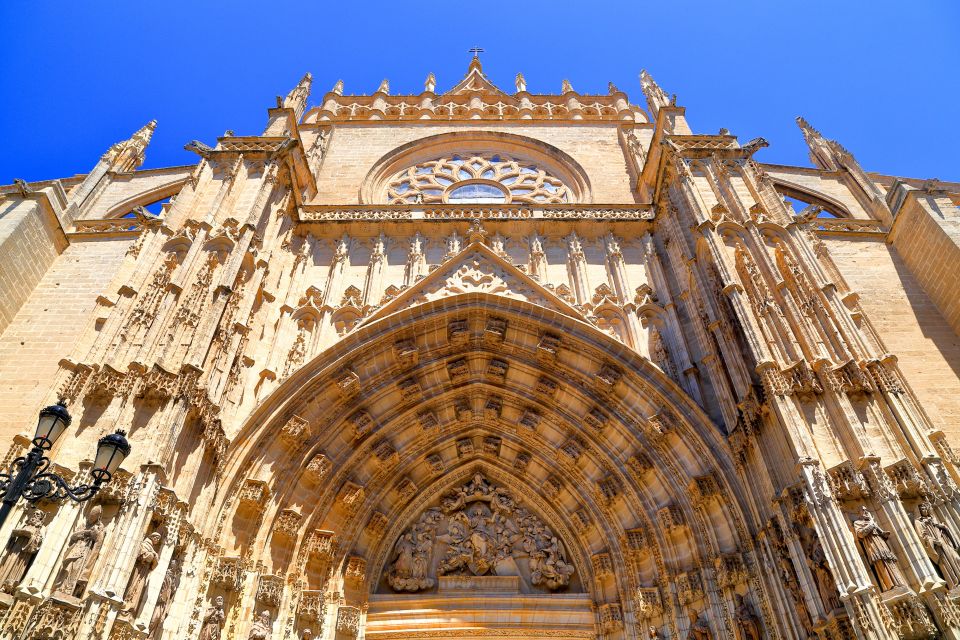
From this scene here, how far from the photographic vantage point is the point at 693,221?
12.4 m

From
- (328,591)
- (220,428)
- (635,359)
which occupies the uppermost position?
(635,359)

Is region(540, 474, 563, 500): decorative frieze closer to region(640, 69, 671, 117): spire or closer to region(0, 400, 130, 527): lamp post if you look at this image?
region(0, 400, 130, 527): lamp post

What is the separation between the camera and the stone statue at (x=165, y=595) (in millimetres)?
7469

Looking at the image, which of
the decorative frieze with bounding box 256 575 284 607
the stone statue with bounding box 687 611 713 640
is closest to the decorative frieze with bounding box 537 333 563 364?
the stone statue with bounding box 687 611 713 640

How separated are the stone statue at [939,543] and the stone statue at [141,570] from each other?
8319mm

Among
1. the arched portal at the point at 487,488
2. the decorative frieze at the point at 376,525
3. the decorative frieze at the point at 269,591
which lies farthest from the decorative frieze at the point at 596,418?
the decorative frieze at the point at 269,591

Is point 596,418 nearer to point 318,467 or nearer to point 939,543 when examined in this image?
point 318,467

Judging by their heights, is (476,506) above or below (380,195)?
below

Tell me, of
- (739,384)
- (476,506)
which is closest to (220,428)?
(476,506)

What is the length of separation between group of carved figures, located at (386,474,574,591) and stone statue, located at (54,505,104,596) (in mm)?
5336

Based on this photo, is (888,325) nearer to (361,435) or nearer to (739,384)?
(739,384)

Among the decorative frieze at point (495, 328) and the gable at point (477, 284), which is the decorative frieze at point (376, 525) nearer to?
the gable at point (477, 284)

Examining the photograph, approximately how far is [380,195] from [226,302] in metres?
8.09

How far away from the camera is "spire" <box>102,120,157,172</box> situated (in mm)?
17641
